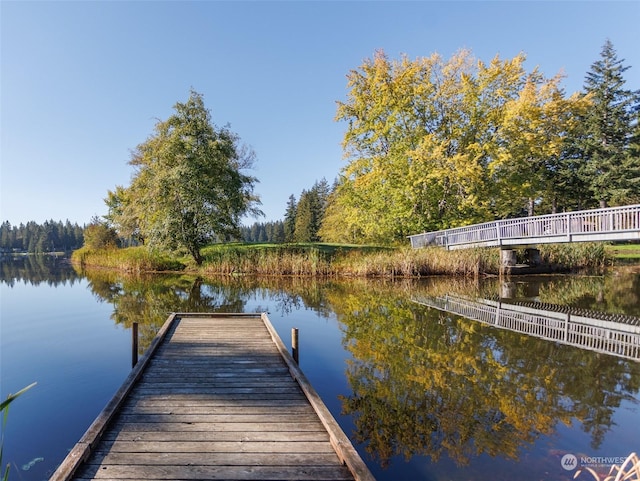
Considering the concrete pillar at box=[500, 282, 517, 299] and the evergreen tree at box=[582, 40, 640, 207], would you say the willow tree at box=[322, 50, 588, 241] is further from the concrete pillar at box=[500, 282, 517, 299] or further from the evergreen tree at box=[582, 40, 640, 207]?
the evergreen tree at box=[582, 40, 640, 207]

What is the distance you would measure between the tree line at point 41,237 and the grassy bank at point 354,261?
87654 millimetres

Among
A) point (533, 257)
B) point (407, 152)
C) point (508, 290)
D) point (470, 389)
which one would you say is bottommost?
point (470, 389)

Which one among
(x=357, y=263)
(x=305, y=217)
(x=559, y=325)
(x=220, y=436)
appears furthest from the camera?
(x=305, y=217)

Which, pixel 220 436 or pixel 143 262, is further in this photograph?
pixel 143 262

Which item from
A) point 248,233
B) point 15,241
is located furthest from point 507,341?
point 15,241

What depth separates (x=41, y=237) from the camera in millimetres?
90438

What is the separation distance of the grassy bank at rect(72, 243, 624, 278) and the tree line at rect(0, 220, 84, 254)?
8765 centimetres

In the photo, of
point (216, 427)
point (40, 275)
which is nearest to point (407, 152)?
point (216, 427)

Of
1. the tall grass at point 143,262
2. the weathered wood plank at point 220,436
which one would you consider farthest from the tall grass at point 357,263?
the weathered wood plank at point 220,436

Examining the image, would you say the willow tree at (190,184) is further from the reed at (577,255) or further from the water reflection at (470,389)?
the reed at (577,255)

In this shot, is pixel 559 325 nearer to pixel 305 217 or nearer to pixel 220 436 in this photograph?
pixel 220 436

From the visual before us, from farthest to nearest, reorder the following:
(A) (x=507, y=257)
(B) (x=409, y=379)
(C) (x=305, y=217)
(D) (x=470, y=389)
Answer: (C) (x=305, y=217), (A) (x=507, y=257), (B) (x=409, y=379), (D) (x=470, y=389)

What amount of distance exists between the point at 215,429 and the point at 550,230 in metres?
17.6

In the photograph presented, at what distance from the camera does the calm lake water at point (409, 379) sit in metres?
3.93
